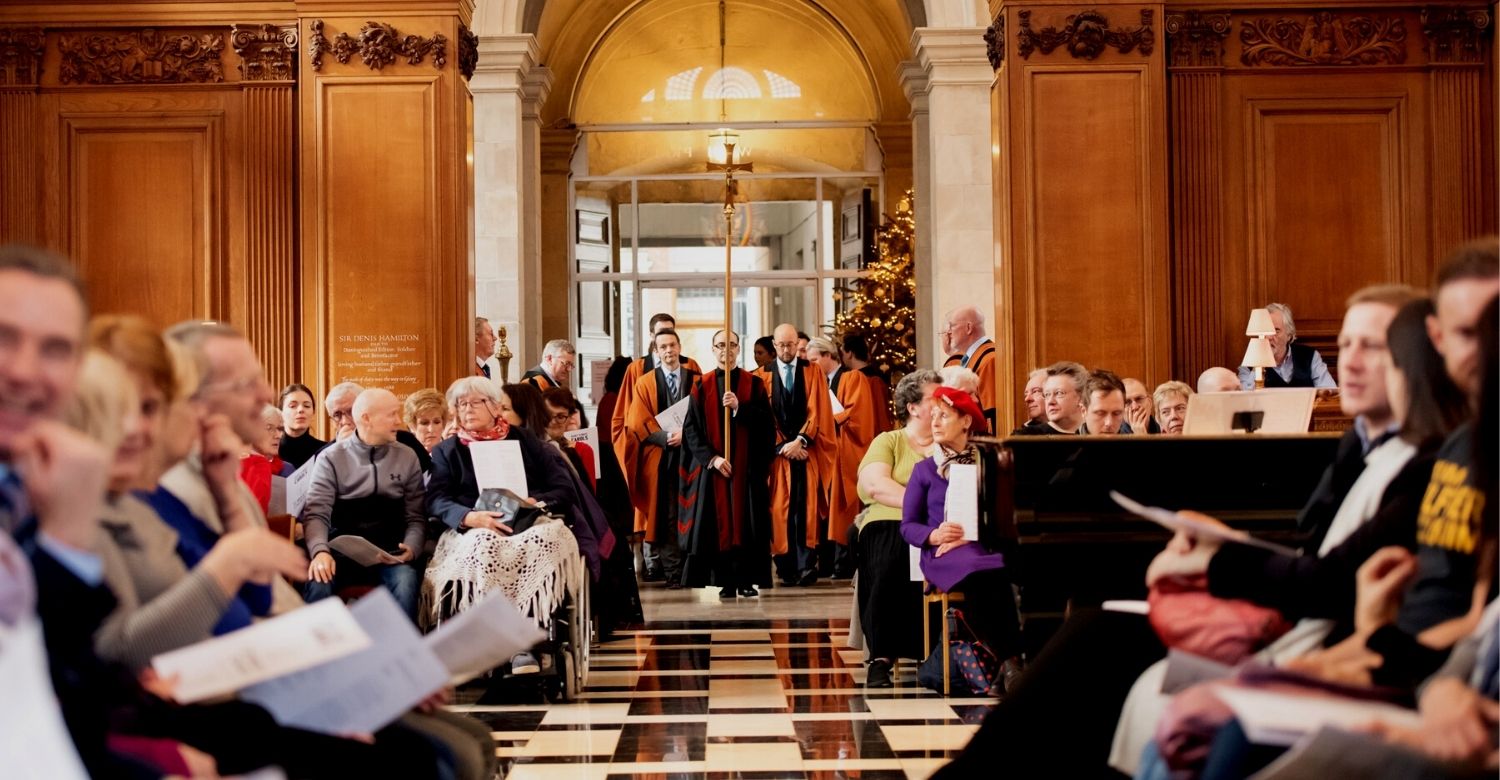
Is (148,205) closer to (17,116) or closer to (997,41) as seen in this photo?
(17,116)

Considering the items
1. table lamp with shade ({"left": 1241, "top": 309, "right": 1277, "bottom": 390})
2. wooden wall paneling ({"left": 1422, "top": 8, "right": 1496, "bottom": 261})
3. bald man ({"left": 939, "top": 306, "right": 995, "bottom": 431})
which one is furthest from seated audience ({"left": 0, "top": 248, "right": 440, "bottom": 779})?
wooden wall paneling ({"left": 1422, "top": 8, "right": 1496, "bottom": 261})

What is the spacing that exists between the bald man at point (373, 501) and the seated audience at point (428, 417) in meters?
0.77

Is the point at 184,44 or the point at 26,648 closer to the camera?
the point at 26,648

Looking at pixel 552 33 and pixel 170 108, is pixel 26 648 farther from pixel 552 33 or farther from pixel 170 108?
pixel 552 33

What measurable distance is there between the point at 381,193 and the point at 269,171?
2.33ft

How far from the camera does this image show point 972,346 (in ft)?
31.1

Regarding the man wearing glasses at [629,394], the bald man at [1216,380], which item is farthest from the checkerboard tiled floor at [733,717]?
the man wearing glasses at [629,394]

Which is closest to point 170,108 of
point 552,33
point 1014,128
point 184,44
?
point 184,44

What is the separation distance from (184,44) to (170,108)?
0.38m

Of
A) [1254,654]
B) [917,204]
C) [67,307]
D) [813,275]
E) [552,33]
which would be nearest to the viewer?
[67,307]

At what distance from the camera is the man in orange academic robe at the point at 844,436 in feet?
37.5

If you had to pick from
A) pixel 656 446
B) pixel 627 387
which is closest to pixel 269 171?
pixel 627 387

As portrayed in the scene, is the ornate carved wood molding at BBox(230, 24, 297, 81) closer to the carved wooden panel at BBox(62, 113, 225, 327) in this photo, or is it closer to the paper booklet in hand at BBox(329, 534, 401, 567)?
the carved wooden panel at BBox(62, 113, 225, 327)

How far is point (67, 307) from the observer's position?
6.15ft
